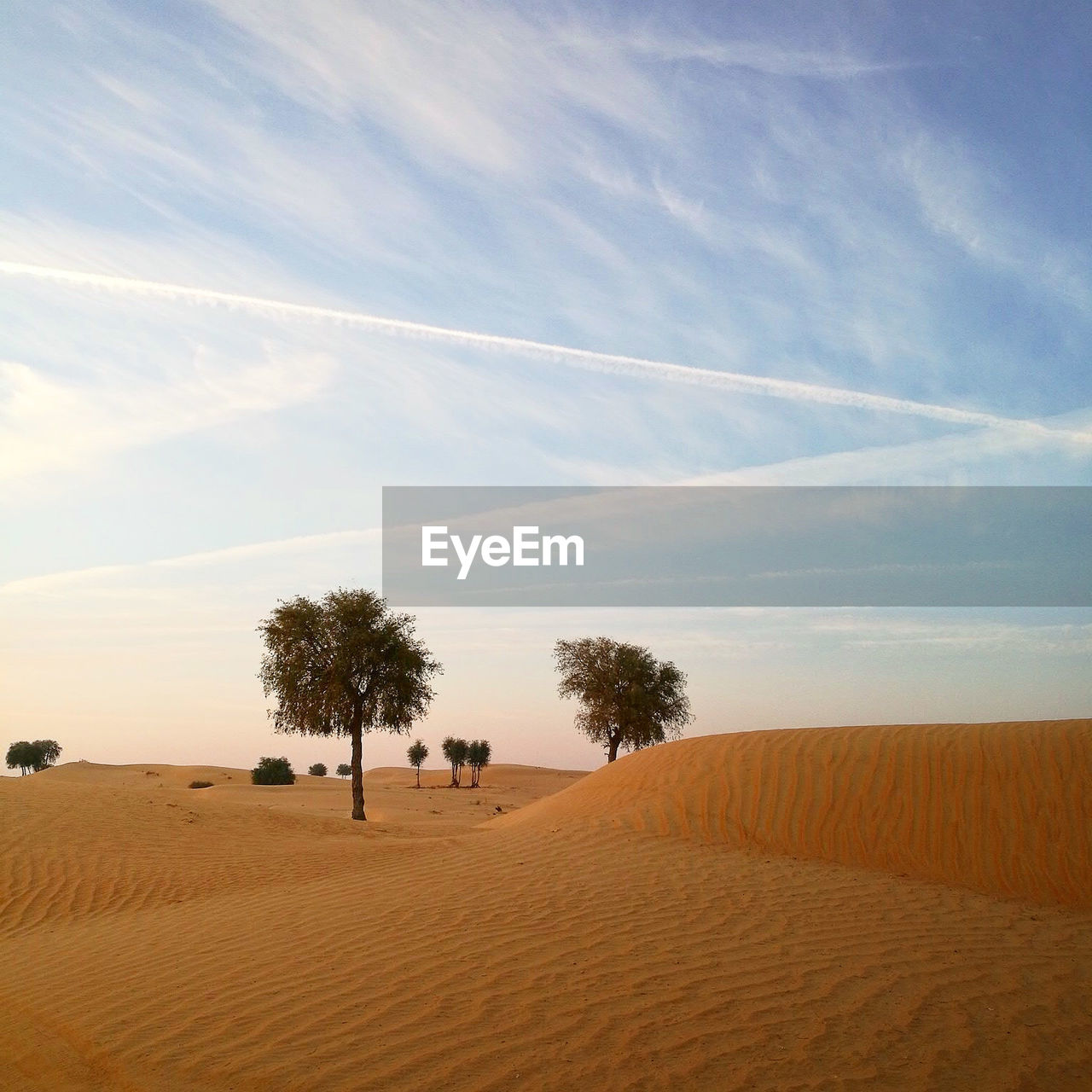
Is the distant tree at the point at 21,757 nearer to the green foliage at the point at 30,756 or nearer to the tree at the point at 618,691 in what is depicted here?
the green foliage at the point at 30,756

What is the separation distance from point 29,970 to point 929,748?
1415 centimetres

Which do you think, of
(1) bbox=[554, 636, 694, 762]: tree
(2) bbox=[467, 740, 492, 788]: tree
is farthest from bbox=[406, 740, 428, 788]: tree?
(1) bbox=[554, 636, 694, 762]: tree

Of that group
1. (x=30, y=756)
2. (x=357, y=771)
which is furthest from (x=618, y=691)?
(x=30, y=756)

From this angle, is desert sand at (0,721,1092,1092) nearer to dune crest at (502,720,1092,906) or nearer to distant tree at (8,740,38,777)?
dune crest at (502,720,1092,906)

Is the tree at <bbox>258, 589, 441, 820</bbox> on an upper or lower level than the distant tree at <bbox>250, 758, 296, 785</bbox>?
upper

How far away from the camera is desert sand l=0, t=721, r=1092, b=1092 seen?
564cm

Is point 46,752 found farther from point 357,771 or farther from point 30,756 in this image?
point 357,771

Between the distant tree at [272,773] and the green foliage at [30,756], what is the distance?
21182 millimetres

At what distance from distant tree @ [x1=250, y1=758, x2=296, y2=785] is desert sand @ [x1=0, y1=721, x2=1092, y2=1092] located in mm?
36803

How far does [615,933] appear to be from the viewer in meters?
8.33

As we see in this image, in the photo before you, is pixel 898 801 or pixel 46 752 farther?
pixel 46 752

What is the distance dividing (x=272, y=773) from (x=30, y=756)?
967 inches

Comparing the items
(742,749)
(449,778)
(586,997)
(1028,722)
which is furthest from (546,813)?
(449,778)

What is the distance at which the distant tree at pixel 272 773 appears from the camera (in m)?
53.1
